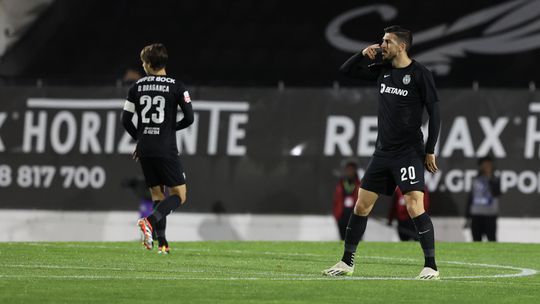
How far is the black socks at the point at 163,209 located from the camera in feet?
42.3

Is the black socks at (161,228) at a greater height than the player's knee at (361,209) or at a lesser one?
lesser

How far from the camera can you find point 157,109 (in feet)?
43.1

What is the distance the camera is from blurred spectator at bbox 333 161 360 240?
20.8m

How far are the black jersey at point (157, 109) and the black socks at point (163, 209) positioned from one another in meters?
0.42

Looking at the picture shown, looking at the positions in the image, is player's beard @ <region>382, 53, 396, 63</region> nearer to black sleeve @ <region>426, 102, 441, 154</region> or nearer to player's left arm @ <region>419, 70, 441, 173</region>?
player's left arm @ <region>419, 70, 441, 173</region>

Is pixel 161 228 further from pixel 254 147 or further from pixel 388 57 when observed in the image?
pixel 254 147

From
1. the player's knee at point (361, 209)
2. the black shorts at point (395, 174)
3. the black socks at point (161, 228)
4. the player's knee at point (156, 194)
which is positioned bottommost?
the black socks at point (161, 228)

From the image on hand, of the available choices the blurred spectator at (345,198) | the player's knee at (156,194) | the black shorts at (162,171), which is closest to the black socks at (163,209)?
the black shorts at (162,171)

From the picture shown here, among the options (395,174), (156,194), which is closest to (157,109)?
(156,194)

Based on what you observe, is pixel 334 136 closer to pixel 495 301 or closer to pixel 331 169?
pixel 331 169

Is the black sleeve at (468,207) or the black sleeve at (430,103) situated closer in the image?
the black sleeve at (430,103)

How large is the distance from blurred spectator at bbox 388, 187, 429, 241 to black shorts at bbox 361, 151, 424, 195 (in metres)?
9.65

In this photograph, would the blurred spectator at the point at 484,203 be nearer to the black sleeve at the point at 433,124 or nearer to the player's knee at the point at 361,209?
the player's knee at the point at 361,209

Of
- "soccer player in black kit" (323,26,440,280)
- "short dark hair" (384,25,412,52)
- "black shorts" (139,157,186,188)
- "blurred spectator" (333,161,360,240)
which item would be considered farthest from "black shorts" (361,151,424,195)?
"blurred spectator" (333,161,360,240)
